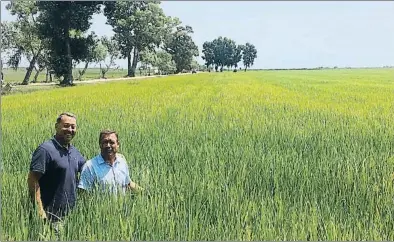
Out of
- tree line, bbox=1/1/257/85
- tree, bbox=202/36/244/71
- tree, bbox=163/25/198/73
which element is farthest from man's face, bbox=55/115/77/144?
tree, bbox=202/36/244/71

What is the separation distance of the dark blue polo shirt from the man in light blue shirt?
0.55ft

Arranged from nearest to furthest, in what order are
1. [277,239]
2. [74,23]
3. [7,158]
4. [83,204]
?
[277,239] < [83,204] < [7,158] < [74,23]

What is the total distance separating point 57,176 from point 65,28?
27570 millimetres

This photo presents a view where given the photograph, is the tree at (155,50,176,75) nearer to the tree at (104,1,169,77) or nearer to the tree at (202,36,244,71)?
the tree at (104,1,169,77)

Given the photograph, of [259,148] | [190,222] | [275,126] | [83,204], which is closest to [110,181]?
[83,204]

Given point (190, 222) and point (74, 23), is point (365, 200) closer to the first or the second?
point (190, 222)

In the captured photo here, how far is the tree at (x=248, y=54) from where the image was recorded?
112 meters

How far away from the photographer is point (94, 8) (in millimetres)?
30453

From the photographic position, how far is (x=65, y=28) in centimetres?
2988

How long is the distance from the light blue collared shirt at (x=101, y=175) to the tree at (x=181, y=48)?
76.2m

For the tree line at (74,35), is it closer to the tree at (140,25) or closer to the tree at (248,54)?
the tree at (140,25)

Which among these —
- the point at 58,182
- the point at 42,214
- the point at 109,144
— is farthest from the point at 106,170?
the point at 42,214

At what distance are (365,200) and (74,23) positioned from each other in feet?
91.0

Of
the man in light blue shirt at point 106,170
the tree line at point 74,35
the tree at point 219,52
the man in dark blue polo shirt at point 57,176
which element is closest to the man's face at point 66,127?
the man in dark blue polo shirt at point 57,176
